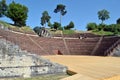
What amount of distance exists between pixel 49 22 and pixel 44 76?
43.1 m

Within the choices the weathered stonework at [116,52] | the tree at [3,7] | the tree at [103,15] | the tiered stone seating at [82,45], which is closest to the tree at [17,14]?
the tree at [3,7]

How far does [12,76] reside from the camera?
14648mm

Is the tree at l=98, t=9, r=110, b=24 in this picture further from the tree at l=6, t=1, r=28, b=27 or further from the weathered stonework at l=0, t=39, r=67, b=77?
the weathered stonework at l=0, t=39, r=67, b=77

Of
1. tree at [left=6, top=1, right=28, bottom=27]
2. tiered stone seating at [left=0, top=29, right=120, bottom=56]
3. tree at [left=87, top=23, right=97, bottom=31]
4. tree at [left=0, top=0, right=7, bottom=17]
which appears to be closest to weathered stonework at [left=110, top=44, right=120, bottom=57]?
tiered stone seating at [left=0, top=29, right=120, bottom=56]

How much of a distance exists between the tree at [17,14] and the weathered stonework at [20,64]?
110ft

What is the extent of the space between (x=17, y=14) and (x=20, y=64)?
34562 mm

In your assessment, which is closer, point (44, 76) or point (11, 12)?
point (44, 76)

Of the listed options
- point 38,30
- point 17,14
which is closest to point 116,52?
point 38,30

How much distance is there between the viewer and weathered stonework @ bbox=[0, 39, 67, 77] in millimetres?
14586

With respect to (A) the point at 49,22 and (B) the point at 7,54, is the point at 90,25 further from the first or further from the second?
(B) the point at 7,54

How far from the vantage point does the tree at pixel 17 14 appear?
48375 millimetres

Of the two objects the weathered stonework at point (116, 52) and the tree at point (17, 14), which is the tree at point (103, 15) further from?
the weathered stonework at point (116, 52)

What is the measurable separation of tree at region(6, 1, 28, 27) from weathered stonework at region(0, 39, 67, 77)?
33483 mm

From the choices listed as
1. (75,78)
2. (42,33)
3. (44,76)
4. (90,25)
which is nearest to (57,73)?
(44,76)
